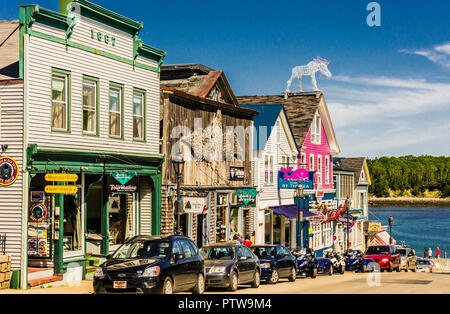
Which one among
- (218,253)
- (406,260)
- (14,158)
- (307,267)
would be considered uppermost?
(14,158)

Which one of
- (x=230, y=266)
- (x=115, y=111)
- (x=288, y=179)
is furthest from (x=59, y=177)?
(x=288, y=179)

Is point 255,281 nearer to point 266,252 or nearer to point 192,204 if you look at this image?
point 266,252

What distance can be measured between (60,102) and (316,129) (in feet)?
103

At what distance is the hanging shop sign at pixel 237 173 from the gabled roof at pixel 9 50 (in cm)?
1465

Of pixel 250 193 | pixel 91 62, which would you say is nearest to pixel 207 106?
pixel 250 193

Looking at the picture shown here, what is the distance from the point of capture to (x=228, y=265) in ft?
70.8

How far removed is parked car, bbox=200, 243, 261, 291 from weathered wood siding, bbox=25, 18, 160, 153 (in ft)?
19.0

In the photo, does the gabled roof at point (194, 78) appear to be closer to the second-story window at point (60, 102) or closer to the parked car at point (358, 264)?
the second-story window at point (60, 102)

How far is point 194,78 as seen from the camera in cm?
3434

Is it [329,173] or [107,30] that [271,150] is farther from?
[107,30]

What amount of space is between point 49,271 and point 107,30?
9.03 meters

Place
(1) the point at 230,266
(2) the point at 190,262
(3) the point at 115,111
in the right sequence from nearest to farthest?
(2) the point at 190,262 → (1) the point at 230,266 → (3) the point at 115,111

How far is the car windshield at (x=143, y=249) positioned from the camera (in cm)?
1841

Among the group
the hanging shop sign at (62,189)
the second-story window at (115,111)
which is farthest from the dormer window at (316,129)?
the hanging shop sign at (62,189)
